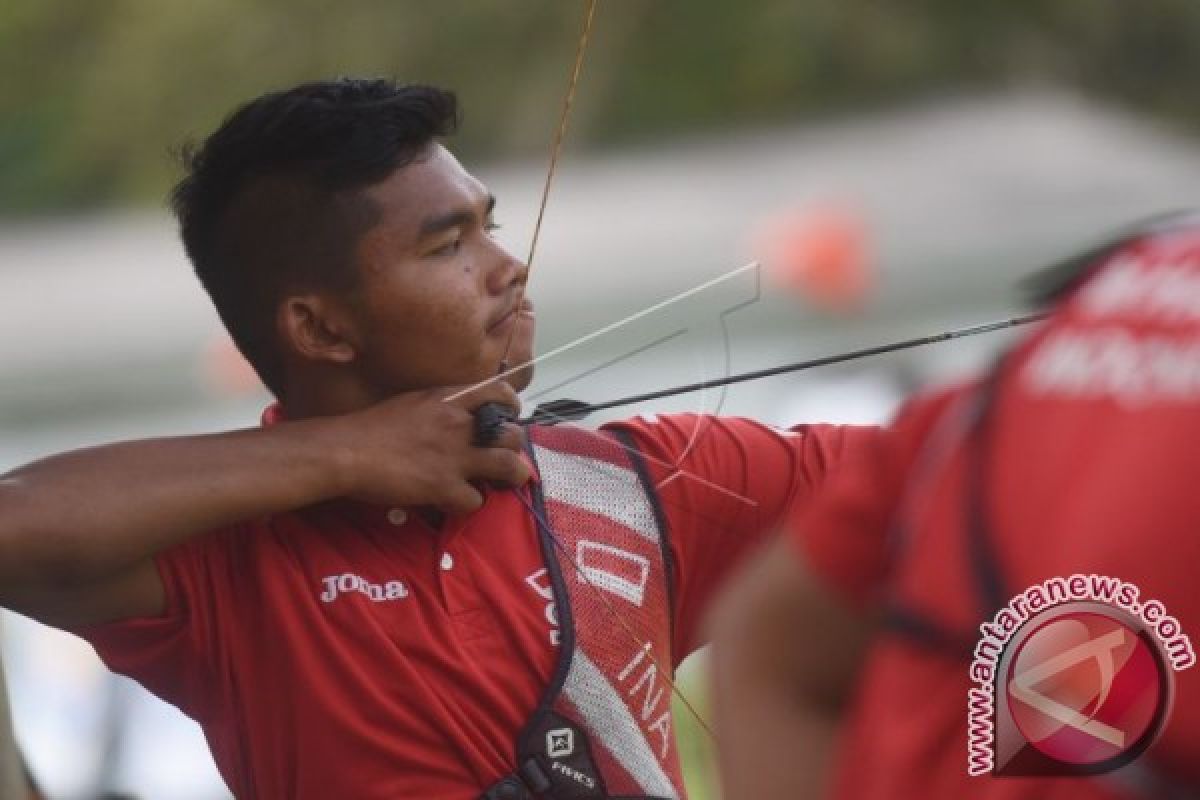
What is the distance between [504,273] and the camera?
104 inches

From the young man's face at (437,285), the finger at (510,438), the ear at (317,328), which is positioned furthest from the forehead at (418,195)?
the finger at (510,438)

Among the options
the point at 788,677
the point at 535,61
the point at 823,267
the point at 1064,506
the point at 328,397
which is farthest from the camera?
the point at 535,61

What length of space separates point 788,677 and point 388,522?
1.28 m

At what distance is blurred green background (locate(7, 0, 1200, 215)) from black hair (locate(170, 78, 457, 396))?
607 inches

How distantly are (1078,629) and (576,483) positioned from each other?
131 cm

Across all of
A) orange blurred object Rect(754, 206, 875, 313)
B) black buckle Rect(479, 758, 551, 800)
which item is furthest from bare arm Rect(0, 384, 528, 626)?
orange blurred object Rect(754, 206, 875, 313)

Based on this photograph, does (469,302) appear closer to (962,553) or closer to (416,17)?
(962,553)

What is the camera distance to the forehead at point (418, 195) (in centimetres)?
263

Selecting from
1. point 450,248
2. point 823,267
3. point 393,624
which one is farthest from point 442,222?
point 823,267

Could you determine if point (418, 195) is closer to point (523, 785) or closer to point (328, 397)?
point (328, 397)

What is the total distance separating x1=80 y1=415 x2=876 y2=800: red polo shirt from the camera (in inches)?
99.1

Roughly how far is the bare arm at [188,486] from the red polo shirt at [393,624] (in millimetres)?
65

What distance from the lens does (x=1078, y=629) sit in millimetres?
1379

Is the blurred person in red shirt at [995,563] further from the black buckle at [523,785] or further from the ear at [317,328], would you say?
the ear at [317,328]
